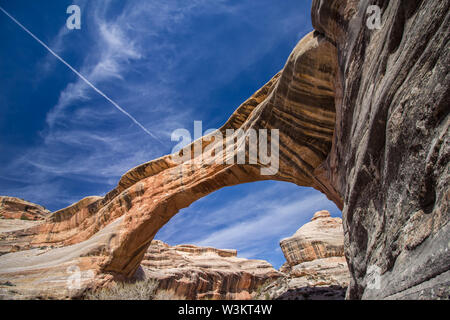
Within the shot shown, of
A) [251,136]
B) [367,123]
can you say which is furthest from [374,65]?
[251,136]

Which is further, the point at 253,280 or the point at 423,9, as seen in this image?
the point at 253,280

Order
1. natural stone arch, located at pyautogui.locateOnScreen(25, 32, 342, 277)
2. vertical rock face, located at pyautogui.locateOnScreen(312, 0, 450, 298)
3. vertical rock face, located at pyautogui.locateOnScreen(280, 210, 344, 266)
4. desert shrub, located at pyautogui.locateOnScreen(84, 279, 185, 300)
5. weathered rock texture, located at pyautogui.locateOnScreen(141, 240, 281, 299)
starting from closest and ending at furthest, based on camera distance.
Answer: vertical rock face, located at pyautogui.locateOnScreen(312, 0, 450, 298) < natural stone arch, located at pyautogui.locateOnScreen(25, 32, 342, 277) < desert shrub, located at pyautogui.locateOnScreen(84, 279, 185, 300) < vertical rock face, located at pyautogui.locateOnScreen(280, 210, 344, 266) < weathered rock texture, located at pyautogui.locateOnScreen(141, 240, 281, 299)

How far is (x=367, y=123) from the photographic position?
3.92m

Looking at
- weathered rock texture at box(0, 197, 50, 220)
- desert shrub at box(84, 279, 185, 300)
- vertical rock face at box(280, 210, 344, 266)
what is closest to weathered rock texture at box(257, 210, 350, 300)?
vertical rock face at box(280, 210, 344, 266)

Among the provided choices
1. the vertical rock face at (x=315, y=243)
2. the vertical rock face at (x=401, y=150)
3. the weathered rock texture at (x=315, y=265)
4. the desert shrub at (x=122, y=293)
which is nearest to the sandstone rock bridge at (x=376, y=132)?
the vertical rock face at (x=401, y=150)

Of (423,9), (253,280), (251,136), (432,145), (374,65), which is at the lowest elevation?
(253,280)

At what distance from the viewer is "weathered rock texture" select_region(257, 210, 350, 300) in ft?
33.8

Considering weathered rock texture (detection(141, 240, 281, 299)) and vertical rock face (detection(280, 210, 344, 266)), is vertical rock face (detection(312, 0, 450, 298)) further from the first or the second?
weathered rock texture (detection(141, 240, 281, 299))

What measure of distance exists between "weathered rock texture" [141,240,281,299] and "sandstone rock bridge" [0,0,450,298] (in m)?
12.2

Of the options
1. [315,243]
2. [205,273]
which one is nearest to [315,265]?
[315,243]

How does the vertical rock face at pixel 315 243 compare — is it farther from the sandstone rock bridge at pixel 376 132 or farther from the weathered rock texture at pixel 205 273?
the sandstone rock bridge at pixel 376 132

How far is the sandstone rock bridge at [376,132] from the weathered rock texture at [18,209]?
24153 mm

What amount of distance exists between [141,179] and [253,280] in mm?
20352
